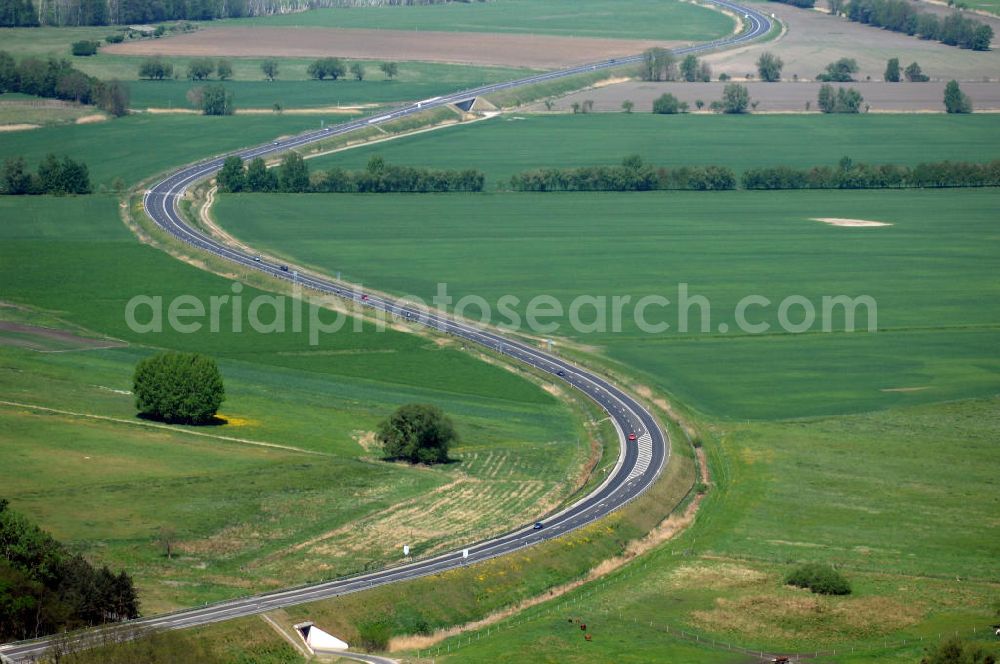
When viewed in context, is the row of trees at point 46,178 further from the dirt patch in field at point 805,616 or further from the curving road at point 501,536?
the dirt patch in field at point 805,616

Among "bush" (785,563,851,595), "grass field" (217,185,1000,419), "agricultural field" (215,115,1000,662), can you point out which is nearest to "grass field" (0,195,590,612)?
"agricultural field" (215,115,1000,662)

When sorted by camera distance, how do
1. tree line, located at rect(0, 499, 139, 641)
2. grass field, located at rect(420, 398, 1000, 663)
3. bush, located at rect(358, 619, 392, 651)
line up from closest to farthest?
1. tree line, located at rect(0, 499, 139, 641)
2. bush, located at rect(358, 619, 392, 651)
3. grass field, located at rect(420, 398, 1000, 663)

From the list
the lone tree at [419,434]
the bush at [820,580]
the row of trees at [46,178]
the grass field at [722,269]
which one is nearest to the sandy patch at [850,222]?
the grass field at [722,269]

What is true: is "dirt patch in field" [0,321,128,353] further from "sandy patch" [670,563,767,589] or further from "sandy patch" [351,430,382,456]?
"sandy patch" [670,563,767,589]

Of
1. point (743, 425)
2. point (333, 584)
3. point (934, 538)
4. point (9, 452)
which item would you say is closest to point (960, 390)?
point (743, 425)

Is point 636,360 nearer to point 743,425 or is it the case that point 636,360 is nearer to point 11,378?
point 743,425
